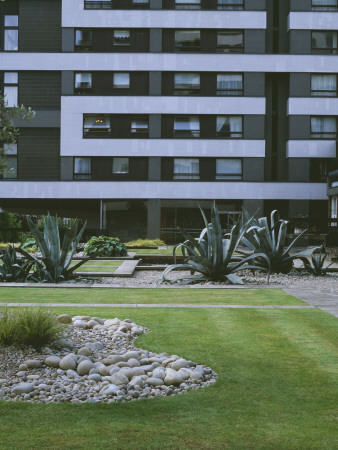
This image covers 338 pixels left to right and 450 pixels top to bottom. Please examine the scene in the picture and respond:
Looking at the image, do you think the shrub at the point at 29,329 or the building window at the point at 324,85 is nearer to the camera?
the shrub at the point at 29,329

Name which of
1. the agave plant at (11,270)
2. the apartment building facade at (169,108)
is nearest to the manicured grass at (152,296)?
the agave plant at (11,270)

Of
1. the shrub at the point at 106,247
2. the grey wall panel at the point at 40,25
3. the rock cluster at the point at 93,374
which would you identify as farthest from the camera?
the grey wall panel at the point at 40,25

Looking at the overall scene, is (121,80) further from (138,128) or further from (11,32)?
(11,32)

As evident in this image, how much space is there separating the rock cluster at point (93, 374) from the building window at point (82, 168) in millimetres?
38437

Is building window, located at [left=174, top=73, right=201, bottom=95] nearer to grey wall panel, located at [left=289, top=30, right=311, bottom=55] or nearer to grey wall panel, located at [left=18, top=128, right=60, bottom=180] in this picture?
grey wall panel, located at [left=289, top=30, right=311, bottom=55]

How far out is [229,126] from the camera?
44531 millimetres

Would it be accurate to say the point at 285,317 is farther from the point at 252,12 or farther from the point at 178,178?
the point at 252,12

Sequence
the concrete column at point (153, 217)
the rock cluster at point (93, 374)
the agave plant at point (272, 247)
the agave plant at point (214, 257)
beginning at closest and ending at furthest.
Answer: the rock cluster at point (93, 374) < the agave plant at point (214, 257) < the agave plant at point (272, 247) < the concrete column at point (153, 217)

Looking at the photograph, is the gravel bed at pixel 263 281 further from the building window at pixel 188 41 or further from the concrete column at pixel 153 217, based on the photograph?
the building window at pixel 188 41

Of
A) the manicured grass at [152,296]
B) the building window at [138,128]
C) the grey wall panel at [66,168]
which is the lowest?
the manicured grass at [152,296]

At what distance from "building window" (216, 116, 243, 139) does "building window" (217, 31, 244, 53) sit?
5193 millimetres

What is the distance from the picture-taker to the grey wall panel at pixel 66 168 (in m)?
43.7

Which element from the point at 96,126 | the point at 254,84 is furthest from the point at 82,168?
the point at 254,84

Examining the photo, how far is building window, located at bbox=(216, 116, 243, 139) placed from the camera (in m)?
44.5
